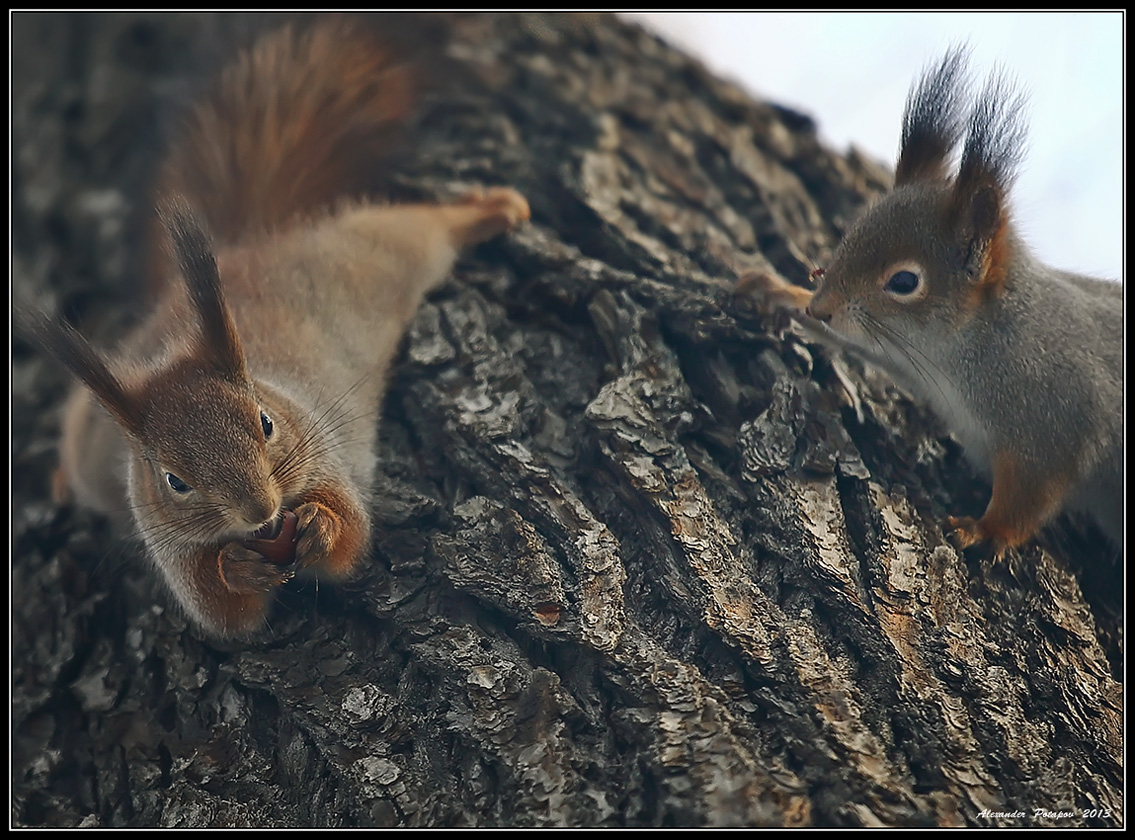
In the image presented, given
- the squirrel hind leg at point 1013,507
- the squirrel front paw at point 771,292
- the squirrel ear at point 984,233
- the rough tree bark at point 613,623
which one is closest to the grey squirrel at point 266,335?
the rough tree bark at point 613,623

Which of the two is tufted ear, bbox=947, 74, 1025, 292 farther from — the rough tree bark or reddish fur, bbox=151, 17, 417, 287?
reddish fur, bbox=151, 17, 417, 287

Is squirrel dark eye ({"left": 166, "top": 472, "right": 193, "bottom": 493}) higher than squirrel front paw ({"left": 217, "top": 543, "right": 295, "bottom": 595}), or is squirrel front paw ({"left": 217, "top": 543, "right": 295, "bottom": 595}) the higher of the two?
squirrel dark eye ({"left": 166, "top": 472, "right": 193, "bottom": 493})

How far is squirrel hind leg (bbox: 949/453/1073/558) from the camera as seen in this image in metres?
2.00

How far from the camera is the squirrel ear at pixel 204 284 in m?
1.91

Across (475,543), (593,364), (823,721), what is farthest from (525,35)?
(823,721)

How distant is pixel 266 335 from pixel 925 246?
1.88 metres

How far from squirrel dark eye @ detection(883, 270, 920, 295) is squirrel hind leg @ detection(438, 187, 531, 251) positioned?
3.85 ft

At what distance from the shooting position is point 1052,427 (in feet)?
7.23

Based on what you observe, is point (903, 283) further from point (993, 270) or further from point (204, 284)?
point (204, 284)

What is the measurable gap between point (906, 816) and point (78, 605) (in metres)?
1.98

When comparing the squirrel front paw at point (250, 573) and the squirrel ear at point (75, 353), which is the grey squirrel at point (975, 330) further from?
the squirrel ear at point (75, 353)

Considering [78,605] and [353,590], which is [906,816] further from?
[78,605]

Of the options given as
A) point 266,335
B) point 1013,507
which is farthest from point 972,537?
point 266,335

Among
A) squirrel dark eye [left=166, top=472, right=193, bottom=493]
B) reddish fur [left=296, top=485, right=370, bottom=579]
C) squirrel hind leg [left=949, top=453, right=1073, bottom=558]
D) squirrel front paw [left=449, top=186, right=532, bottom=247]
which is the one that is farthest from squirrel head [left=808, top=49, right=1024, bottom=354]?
squirrel dark eye [left=166, top=472, right=193, bottom=493]
